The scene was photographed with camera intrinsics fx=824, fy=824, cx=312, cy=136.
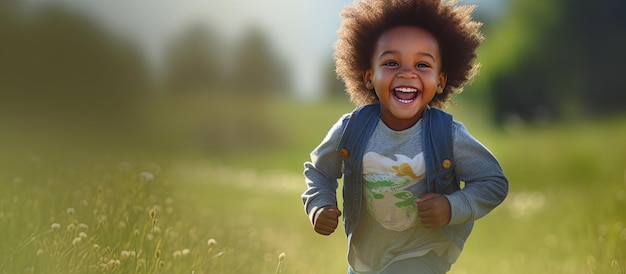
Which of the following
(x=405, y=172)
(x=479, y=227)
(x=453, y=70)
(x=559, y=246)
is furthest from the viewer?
(x=479, y=227)

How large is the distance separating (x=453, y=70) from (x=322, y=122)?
371 centimetres

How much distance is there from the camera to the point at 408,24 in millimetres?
3188

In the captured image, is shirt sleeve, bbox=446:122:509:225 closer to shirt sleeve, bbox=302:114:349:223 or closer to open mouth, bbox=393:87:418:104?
open mouth, bbox=393:87:418:104

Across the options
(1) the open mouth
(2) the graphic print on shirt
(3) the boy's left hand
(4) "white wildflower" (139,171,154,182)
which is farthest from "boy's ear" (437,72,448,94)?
(4) "white wildflower" (139,171,154,182)

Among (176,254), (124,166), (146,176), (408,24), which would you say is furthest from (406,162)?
(124,166)

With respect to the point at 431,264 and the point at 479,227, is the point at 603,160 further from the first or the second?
the point at 431,264

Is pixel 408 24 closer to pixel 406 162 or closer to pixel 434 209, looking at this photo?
pixel 406 162

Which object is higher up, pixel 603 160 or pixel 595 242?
pixel 603 160

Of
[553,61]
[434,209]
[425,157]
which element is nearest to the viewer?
[434,209]

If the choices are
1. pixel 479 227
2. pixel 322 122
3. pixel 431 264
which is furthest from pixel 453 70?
pixel 322 122

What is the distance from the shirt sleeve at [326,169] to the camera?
3.23 m

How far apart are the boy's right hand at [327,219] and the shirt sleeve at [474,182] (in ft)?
1.37

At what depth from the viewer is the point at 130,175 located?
170 inches

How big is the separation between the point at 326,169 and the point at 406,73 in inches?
20.2
